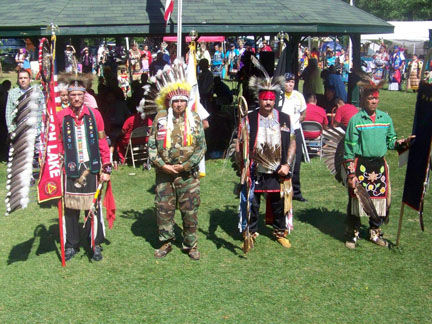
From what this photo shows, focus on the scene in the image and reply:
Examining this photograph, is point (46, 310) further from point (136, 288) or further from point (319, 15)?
point (319, 15)

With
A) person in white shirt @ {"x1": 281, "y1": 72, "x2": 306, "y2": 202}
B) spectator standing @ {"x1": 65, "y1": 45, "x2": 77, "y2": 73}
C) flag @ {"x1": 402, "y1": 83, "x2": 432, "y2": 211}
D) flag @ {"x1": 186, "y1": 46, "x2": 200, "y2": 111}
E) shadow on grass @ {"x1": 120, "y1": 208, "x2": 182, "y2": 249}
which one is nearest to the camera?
flag @ {"x1": 402, "y1": 83, "x2": 432, "y2": 211}

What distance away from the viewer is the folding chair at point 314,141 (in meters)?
10.7

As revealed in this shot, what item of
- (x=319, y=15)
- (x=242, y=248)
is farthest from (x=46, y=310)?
(x=319, y=15)

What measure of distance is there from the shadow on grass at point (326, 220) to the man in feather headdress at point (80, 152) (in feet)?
9.66

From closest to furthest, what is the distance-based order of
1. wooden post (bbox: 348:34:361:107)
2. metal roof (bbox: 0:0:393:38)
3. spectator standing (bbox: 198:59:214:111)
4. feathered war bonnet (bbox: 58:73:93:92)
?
feathered war bonnet (bbox: 58:73:93:92), metal roof (bbox: 0:0:393:38), spectator standing (bbox: 198:59:214:111), wooden post (bbox: 348:34:361:107)

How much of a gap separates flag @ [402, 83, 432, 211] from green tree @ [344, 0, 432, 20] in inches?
1918

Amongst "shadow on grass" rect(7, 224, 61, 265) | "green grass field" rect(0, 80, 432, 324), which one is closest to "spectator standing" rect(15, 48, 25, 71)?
"green grass field" rect(0, 80, 432, 324)

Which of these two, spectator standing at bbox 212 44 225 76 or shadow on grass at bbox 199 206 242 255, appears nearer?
shadow on grass at bbox 199 206 242 255

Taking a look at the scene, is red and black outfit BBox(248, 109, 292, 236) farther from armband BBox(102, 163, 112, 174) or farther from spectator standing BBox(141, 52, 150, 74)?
spectator standing BBox(141, 52, 150, 74)

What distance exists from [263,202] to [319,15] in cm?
476

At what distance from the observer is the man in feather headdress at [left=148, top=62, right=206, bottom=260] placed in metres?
5.70

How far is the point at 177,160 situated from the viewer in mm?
5703

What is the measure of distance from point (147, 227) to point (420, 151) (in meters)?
3.52

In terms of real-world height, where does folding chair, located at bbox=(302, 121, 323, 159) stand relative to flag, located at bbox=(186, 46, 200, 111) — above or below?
below
